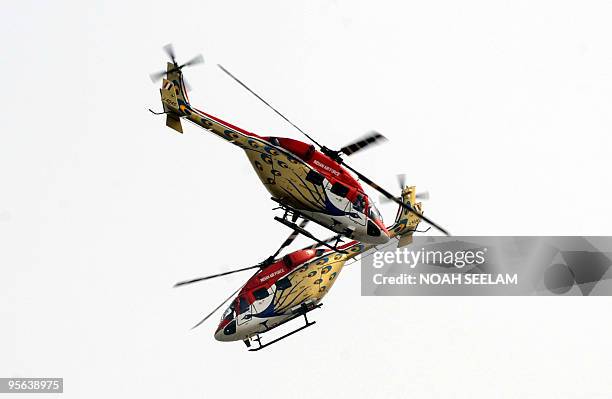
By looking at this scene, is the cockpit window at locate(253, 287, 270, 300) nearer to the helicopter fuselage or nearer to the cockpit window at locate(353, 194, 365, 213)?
the helicopter fuselage

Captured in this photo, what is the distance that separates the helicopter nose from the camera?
107ft

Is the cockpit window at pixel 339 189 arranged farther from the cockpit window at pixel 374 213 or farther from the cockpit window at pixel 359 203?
the cockpit window at pixel 374 213

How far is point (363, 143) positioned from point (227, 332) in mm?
7846

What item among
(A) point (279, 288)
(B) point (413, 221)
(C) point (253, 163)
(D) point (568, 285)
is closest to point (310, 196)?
(C) point (253, 163)

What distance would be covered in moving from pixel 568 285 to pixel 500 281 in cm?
359

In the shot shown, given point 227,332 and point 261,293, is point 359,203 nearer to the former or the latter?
point 261,293

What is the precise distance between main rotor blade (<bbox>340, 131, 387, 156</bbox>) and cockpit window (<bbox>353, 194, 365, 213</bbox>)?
2012mm

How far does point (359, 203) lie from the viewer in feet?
102

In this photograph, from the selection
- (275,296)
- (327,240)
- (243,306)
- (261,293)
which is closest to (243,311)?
(243,306)

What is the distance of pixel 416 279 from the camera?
146 ft
